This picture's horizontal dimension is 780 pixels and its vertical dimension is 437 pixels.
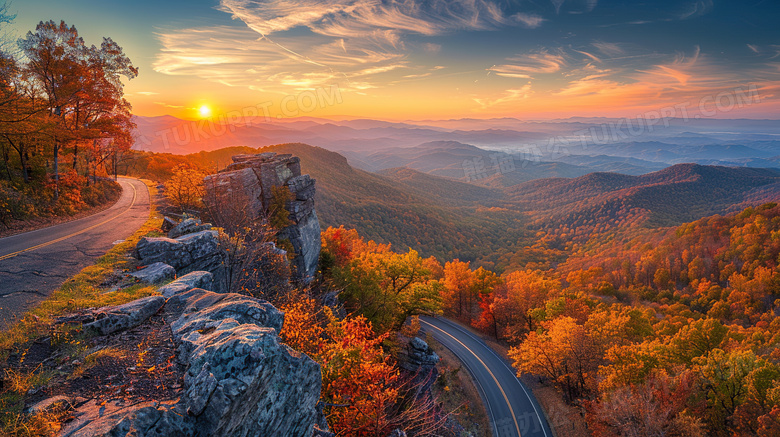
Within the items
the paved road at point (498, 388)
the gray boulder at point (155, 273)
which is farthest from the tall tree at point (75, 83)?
the paved road at point (498, 388)

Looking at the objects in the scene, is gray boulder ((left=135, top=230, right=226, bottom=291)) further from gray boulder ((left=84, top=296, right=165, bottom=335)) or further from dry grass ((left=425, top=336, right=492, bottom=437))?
dry grass ((left=425, top=336, right=492, bottom=437))

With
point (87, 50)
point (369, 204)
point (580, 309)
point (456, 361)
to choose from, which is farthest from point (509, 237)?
point (87, 50)

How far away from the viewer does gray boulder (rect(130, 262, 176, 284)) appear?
530 inches

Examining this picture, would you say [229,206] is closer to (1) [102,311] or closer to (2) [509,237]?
(1) [102,311]

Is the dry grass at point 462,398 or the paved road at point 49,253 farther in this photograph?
the dry grass at point 462,398

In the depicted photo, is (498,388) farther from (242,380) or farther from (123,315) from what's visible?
(123,315)

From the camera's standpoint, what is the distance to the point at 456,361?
1423 inches

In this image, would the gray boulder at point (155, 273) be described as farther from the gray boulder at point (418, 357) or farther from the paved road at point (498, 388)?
the paved road at point (498, 388)

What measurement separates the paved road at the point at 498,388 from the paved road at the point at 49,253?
32403 millimetres

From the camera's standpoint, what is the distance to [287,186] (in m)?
30.6

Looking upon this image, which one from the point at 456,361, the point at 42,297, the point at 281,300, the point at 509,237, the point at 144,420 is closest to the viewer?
the point at 144,420

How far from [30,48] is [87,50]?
4319 millimetres

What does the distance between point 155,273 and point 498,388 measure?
33497mm

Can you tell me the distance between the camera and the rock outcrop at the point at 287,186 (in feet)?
85.2
